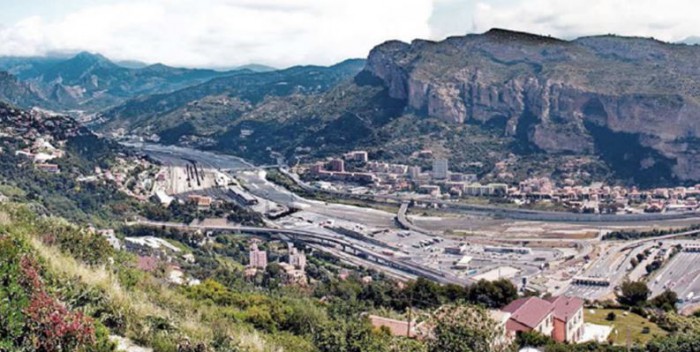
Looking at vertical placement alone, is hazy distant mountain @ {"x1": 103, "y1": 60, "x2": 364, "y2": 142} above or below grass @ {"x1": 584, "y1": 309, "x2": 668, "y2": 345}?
above

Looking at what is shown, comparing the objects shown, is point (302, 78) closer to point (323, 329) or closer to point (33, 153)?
point (33, 153)

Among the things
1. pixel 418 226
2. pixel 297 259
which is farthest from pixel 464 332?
pixel 418 226

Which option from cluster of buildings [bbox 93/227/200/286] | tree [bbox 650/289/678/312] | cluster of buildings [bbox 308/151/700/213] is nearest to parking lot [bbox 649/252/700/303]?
tree [bbox 650/289/678/312]

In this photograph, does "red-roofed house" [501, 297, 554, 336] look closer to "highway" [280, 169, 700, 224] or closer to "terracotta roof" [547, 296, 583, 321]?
"terracotta roof" [547, 296, 583, 321]

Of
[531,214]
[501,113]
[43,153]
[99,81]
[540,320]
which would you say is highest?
[99,81]

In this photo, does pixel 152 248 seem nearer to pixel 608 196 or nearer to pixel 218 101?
pixel 608 196

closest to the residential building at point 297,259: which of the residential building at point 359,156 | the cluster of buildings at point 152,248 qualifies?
the cluster of buildings at point 152,248
